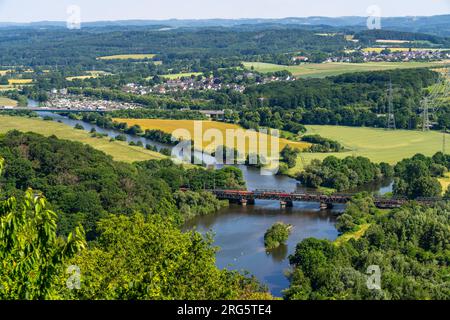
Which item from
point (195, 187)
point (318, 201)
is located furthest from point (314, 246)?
point (195, 187)

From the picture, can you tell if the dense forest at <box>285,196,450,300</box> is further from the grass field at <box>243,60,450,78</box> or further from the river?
the grass field at <box>243,60,450,78</box>

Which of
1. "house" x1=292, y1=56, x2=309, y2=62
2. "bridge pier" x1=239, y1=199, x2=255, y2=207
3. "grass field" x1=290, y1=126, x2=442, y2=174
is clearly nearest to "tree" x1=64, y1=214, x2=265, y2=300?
"bridge pier" x1=239, y1=199, x2=255, y2=207

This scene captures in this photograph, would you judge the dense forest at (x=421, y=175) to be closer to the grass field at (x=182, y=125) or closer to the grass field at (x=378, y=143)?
the grass field at (x=378, y=143)

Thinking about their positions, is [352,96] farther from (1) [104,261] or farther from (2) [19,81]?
(1) [104,261]

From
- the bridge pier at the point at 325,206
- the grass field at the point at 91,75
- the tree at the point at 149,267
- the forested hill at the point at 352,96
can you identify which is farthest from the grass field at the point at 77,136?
the grass field at the point at 91,75

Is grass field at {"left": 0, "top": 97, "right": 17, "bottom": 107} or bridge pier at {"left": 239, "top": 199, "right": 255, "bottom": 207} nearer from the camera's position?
→ bridge pier at {"left": 239, "top": 199, "right": 255, "bottom": 207}
